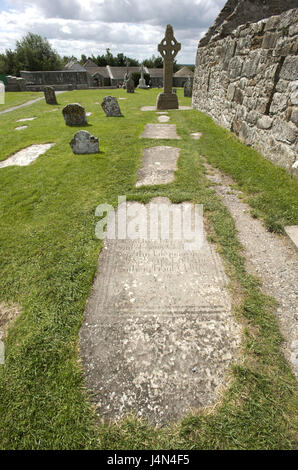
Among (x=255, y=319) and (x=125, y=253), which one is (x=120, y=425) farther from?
(x=125, y=253)

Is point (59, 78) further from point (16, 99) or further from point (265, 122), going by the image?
point (265, 122)

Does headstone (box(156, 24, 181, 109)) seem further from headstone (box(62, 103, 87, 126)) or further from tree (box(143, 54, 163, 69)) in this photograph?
tree (box(143, 54, 163, 69))

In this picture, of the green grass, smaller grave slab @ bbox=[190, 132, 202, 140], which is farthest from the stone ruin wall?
A: the green grass

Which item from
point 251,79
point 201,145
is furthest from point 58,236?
point 251,79

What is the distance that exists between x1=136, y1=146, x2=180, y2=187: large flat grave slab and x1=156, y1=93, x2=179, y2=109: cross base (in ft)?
27.0

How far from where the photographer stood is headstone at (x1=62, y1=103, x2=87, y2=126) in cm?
974

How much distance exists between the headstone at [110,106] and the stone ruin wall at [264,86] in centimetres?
530

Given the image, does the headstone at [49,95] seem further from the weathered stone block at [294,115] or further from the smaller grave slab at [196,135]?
the weathered stone block at [294,115]

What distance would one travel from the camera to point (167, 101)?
1339 cm

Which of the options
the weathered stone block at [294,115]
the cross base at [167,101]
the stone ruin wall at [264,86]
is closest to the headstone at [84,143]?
the stone ruin wall at [264,86]

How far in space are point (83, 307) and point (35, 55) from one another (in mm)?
61117

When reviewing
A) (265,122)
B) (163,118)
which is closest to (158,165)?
(265,122)

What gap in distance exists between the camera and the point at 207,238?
10.6 feet

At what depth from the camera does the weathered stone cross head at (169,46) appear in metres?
11.8
